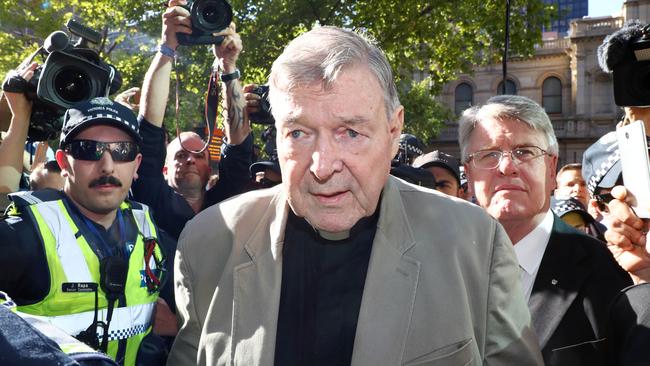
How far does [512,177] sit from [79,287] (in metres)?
1.86

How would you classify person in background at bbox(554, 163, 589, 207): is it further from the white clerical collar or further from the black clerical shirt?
the black clerical shirt

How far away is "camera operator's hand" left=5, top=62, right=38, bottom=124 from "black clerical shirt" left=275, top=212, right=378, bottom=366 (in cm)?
173

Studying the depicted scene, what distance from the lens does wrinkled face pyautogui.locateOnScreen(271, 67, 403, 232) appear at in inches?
74.6

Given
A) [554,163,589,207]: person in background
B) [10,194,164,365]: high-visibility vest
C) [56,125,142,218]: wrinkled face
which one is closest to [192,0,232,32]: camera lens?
[56,125,142,218]: wrinkled face

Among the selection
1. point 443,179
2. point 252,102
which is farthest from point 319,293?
point 443,179

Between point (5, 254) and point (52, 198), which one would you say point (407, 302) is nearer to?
point (5, 254)

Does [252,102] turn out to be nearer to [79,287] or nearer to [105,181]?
[105,181]

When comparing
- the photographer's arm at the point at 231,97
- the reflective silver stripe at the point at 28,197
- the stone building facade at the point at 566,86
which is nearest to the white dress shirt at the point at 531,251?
the photographer's arm at the point at 231,97

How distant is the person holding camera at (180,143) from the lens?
3.63m

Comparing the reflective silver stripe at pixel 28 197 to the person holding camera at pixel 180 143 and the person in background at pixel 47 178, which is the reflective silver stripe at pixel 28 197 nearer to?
the person holding camera at pixel 180 143

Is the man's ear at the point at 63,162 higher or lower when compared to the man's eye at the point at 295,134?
lower

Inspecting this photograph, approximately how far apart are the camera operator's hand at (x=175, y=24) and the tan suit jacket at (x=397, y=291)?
2.05m

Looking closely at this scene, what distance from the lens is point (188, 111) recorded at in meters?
17.8

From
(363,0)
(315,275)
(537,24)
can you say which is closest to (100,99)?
(315,275)
